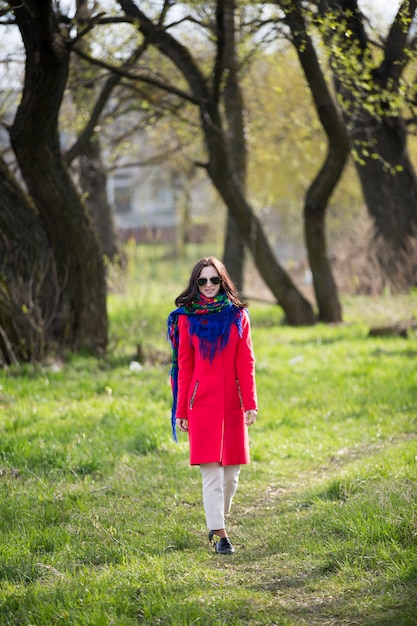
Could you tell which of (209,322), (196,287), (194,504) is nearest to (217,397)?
(209,322)

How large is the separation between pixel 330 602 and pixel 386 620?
0.39 m

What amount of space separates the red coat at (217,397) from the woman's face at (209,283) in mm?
232

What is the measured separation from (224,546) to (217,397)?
2.97 ft

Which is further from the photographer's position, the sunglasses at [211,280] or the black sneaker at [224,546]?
the sunglasses at [211,280]

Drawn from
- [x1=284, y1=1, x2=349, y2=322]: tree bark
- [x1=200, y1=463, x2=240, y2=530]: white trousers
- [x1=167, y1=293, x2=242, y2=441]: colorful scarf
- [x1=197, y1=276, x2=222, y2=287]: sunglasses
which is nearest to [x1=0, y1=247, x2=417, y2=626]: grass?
[x1=200, y1=463, x2=240, y2=530]: white trousers

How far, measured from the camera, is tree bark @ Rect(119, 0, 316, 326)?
12.9 m

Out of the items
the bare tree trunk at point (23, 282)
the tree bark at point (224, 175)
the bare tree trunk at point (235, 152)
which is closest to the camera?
the bare tree trunk at point (23, 282)

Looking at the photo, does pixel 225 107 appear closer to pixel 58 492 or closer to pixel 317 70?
pixel 317 70

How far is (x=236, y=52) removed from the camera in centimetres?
1460

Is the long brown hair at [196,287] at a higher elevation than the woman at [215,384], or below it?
higher

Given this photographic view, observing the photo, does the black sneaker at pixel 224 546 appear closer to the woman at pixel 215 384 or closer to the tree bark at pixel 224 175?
the woman at pixel 215 384

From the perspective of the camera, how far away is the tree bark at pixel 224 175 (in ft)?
42.4

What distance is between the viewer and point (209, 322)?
17.5 feet

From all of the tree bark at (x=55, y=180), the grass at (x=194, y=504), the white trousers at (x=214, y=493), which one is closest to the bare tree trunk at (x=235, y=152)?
the tree bark at (x=55, y=180)
